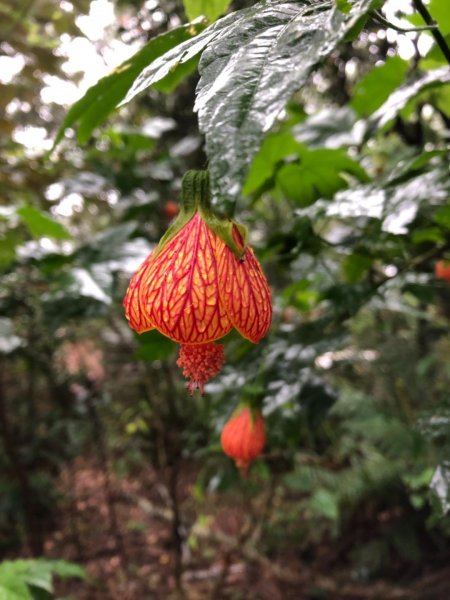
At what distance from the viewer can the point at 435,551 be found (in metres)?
1.59

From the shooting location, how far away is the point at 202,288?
1.00 ft

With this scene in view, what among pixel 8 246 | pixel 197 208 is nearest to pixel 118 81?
pixel 197 208

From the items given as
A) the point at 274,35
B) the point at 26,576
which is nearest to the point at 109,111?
the point at 274,35

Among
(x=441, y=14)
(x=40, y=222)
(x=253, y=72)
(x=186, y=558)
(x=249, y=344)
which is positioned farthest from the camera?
(x=186, y=558)

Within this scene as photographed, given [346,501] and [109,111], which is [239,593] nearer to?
[346,501]

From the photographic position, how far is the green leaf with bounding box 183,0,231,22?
41 cm

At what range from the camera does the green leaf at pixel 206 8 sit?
1.35ft

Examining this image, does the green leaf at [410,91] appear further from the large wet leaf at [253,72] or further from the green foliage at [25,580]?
the green foliage at [25,580]

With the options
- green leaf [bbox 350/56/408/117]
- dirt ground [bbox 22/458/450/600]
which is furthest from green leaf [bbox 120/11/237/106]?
dirt ground [bbox 22/458/450/600]

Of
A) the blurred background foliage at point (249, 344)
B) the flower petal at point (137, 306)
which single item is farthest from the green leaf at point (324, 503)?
the flower petal at point (137, 306)

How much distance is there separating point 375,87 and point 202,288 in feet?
1.70

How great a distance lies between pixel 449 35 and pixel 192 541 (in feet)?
4.62

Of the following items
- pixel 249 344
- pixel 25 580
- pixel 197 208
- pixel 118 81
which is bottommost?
pixel 25 580

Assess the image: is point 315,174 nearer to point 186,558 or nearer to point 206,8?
point 206,8
